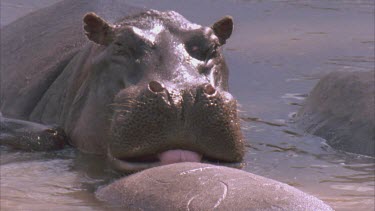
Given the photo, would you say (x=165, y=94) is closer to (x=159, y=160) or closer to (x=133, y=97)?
(x=133, y=97)

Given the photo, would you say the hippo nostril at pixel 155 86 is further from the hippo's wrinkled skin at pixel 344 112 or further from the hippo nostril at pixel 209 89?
the hippo's wrinkled skin at pixel 344 112

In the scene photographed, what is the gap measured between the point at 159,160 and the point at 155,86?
1.35 ft

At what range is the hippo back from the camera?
26.1 feet

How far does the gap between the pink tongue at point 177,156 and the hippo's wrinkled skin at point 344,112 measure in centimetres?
213

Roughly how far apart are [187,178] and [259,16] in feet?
29.1

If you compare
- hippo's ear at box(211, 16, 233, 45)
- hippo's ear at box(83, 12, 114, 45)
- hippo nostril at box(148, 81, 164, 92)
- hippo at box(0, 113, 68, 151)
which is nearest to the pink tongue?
hippo nostril at box(148, 81, 164, 92)

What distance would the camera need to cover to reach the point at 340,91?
8.36m

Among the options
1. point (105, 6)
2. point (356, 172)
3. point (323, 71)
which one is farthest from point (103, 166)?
point (323, 71)

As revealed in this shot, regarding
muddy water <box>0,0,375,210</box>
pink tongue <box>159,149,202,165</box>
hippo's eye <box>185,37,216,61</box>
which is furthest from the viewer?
hippo's eye <box>185,37,216,61</box>

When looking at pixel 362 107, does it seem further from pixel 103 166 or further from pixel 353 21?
pixel 353 21

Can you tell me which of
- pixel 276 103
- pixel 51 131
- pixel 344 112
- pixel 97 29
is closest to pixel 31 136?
pixel 51 131

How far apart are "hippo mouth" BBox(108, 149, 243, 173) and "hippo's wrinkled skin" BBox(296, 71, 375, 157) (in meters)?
1.85

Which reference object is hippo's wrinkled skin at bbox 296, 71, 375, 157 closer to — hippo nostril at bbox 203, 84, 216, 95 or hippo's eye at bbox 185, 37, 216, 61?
hippo's eye at bbox 185, 37, 216, 61

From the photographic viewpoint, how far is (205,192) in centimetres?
404
